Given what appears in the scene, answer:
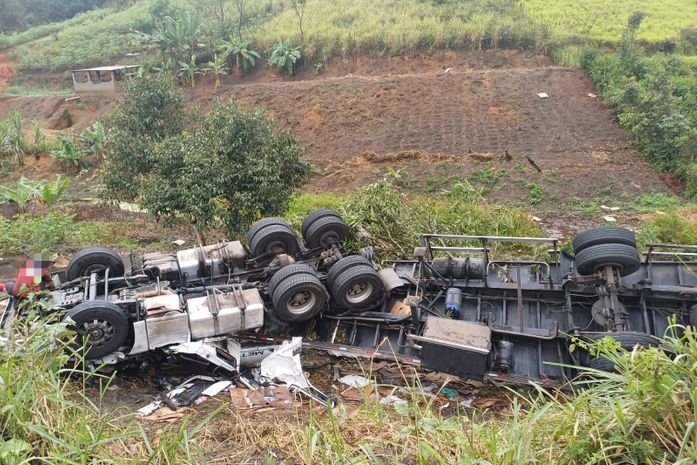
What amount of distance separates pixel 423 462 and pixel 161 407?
160 inches

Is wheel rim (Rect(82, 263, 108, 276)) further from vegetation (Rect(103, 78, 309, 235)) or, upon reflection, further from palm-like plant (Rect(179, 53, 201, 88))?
palm-like plant (Rect(179, 53, 201, 88))

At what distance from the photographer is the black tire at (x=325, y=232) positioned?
8422mm

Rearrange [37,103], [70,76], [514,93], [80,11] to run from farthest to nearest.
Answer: [80,11], [70,76], [37,103], [514,93]

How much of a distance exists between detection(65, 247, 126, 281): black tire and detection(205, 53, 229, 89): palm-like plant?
69.2 feet

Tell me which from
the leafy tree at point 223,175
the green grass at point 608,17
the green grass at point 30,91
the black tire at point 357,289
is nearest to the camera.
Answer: the black tire at point 357,289

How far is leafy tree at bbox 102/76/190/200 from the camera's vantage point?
39.0 ft

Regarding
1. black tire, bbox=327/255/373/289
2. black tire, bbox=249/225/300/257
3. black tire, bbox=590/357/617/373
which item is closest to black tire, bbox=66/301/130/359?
black tire, bbox=249/225/300/257

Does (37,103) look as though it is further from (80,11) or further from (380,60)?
(80,11)

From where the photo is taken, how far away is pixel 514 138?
62.7 feet

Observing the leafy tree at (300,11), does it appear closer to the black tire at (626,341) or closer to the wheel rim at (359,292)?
the wheel rim at (359,292)

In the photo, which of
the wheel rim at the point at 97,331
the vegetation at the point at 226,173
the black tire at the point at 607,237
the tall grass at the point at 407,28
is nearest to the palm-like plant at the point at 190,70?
the tall grass at the point at 407,28

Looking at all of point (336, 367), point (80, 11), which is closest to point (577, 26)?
point (336, 367)

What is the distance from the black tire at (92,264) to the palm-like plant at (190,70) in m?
21.8

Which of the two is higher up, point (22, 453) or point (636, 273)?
point (22, 453)
